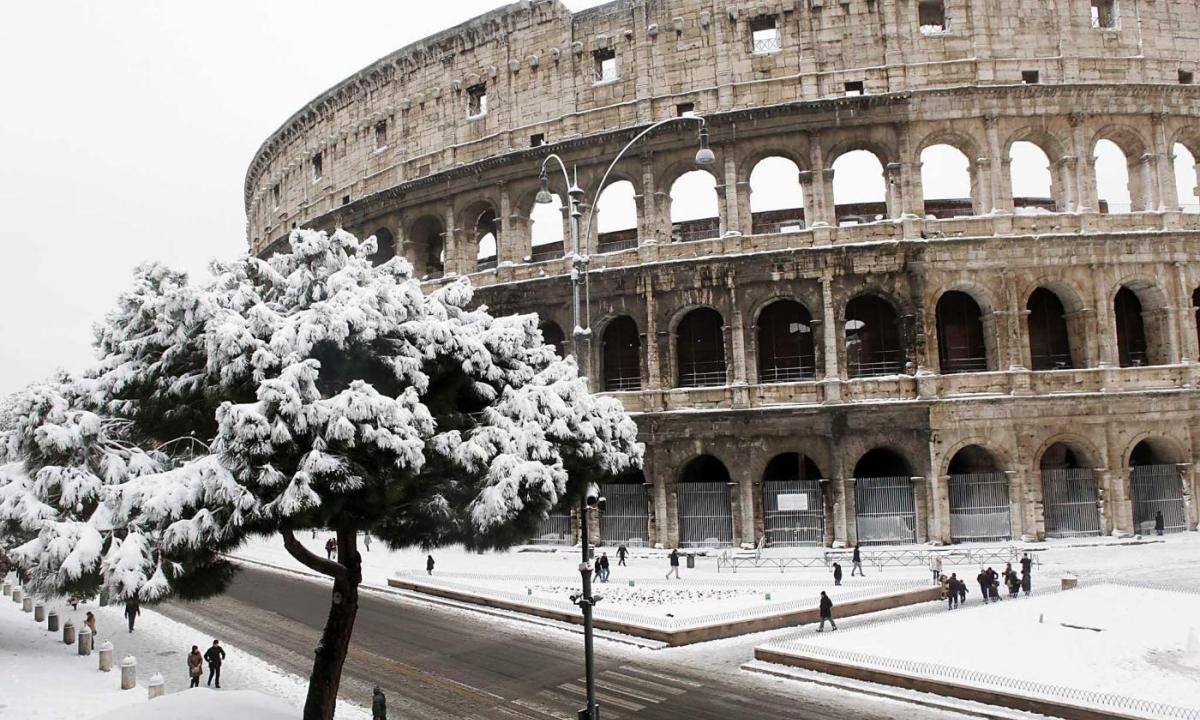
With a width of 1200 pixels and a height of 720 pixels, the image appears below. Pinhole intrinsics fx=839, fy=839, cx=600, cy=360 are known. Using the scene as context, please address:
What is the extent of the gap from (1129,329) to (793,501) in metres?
12.4

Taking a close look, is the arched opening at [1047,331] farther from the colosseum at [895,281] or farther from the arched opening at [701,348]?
the arched opening at [701,348]

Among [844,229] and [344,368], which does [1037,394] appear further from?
[344,368]

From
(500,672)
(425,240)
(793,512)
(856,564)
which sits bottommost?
(500,672)

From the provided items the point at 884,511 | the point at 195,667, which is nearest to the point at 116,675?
the point at 195,667

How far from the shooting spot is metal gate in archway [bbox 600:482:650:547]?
27109 millimetres

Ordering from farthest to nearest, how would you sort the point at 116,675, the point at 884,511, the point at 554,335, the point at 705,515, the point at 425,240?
1. the point at 425,240
2. the point at 554,335
3. the point at 705,515
4. the point at 884,511
5. the point at 116,675

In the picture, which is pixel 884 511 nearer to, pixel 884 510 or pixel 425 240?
pixel 884 510

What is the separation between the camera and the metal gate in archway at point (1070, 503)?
24828 millimetres

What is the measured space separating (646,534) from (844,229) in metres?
11.4

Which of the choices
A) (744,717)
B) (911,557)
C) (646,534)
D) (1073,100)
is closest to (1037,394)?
(911,557)

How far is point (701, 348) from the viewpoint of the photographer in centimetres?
2808

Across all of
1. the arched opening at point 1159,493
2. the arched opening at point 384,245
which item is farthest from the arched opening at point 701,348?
the arched opening at point 384,245

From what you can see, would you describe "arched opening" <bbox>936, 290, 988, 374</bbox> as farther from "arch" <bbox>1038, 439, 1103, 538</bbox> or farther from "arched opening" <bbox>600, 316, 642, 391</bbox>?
"arched opening" <bbox>600, 316, 642, 391</bbox>

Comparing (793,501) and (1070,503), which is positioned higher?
(793,501)
